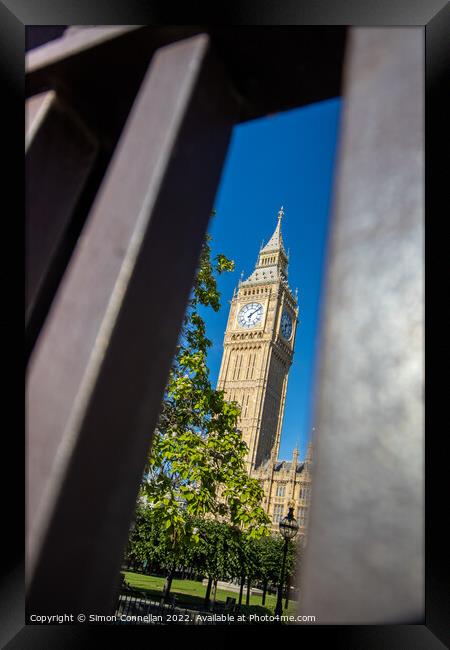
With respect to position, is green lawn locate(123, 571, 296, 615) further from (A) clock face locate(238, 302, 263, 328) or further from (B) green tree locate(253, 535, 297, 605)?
(A) clock face locate(238, 302, 263, 328)

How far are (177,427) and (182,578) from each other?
23372 mm

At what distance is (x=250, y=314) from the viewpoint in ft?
137

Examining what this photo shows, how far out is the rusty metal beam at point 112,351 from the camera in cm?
50

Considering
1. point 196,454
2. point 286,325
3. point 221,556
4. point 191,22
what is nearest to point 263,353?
point 286,325

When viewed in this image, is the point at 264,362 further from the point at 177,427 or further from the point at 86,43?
the point at 86,43

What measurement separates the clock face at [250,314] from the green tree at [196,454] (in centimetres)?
3519

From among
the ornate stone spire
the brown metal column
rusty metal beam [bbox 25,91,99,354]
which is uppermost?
the ornate stone spire

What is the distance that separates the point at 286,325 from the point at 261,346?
131 inches

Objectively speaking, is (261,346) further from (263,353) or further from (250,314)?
(250,314)

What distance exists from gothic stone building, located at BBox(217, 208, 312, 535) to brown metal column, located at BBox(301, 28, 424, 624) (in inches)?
1515

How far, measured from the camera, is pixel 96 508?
51 cm

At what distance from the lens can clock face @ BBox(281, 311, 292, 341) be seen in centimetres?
4166

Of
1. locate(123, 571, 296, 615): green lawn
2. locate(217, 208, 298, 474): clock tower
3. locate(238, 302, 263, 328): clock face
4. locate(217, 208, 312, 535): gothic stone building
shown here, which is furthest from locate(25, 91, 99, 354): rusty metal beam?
locate(238, 302, 263, 328): clock face
